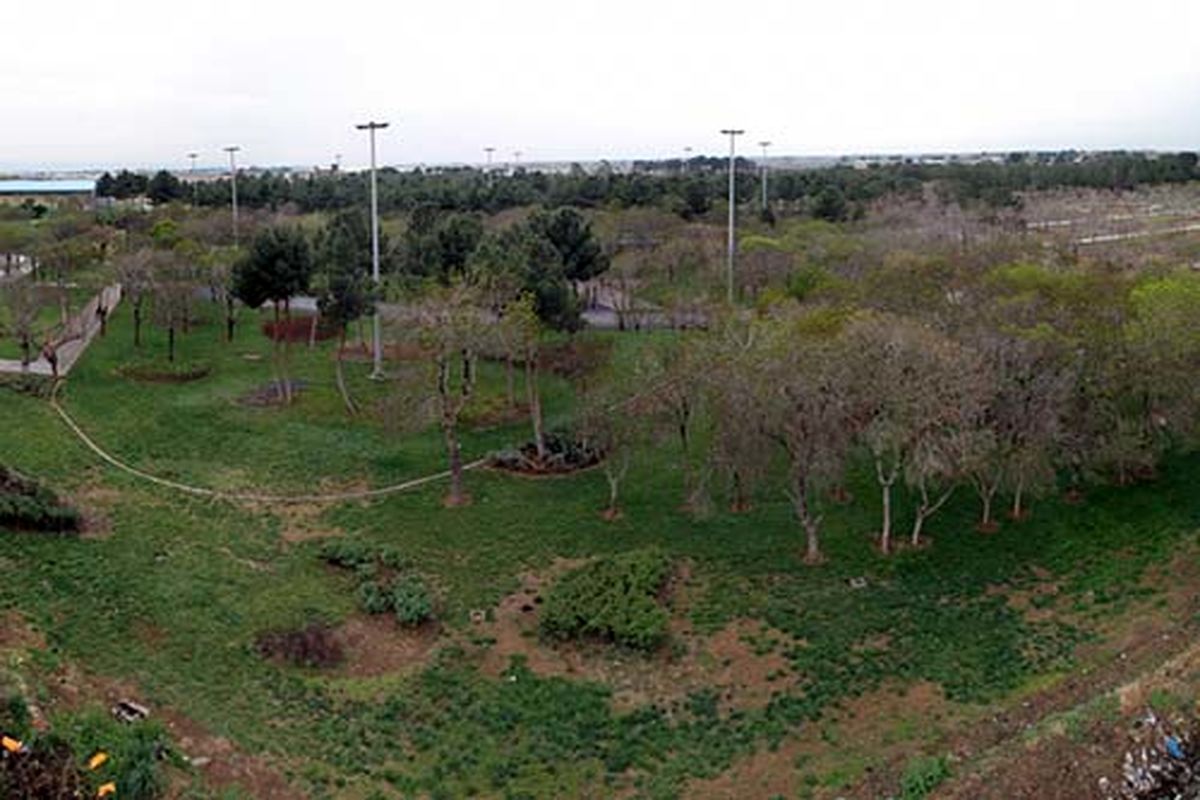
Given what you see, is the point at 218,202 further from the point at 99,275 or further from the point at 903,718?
the point at 903,718

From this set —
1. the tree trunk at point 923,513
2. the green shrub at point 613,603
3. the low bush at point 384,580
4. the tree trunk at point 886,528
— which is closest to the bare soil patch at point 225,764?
the low bush at point 384,580

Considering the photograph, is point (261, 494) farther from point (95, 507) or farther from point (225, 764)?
point (225, 764)

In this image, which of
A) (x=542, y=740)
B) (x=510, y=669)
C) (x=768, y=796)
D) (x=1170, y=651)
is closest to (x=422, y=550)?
(x=510, y=669)

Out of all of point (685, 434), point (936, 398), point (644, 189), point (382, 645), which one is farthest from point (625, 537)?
point (644, 189)

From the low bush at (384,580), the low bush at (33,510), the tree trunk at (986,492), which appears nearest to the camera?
the low bush at (384,580)

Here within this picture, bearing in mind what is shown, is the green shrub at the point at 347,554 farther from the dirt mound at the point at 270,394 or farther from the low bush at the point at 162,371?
the low bush at the point at 162,371

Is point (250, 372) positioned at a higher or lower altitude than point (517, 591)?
higher
